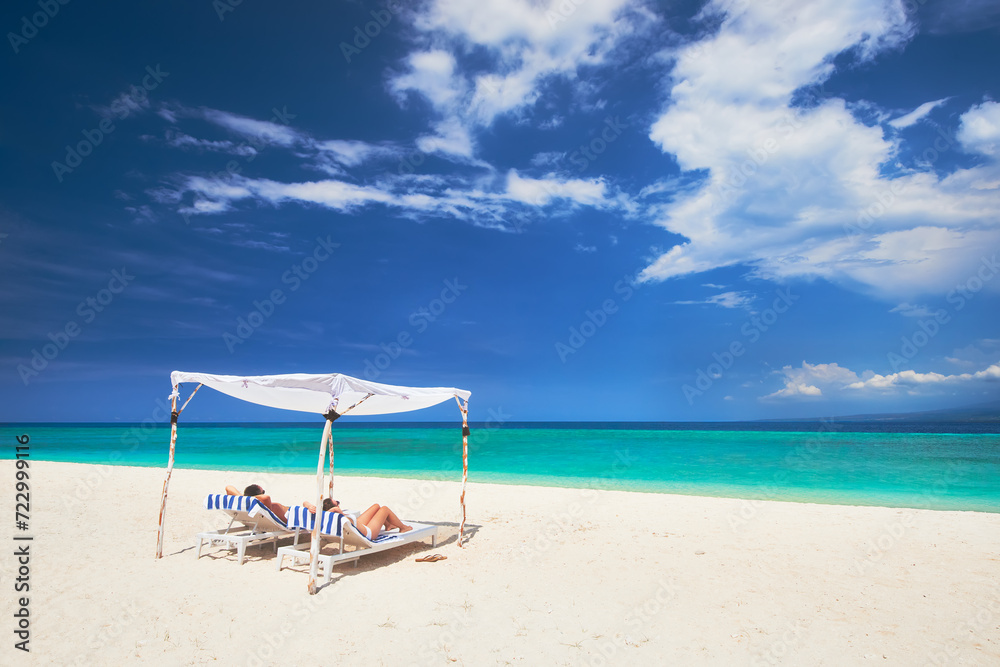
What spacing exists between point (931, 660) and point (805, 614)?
43.4 inches

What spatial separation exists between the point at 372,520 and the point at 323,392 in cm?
198

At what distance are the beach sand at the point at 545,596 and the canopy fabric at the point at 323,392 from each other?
2.10 meters

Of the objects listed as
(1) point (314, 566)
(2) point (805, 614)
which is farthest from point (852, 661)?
(1) point (314, 566)

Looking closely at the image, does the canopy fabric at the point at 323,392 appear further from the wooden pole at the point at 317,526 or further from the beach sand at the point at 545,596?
the beach sand at the point at 545,596

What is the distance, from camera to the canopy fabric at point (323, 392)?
20.5ft

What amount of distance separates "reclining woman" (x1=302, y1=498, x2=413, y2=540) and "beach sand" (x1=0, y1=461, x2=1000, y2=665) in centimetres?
40

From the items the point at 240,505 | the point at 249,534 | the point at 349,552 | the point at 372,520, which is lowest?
the point at 349,552

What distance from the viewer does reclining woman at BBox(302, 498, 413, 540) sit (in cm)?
714

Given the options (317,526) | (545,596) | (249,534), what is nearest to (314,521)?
(317,526)

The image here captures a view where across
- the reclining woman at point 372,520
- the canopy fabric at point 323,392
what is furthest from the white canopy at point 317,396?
the reclining woman at point 372,520

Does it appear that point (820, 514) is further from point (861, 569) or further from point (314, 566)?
point (314, 566)

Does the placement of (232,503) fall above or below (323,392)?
below

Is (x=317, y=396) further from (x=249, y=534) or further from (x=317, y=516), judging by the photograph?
(x=249, y=534)

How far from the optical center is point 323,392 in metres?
6.95
